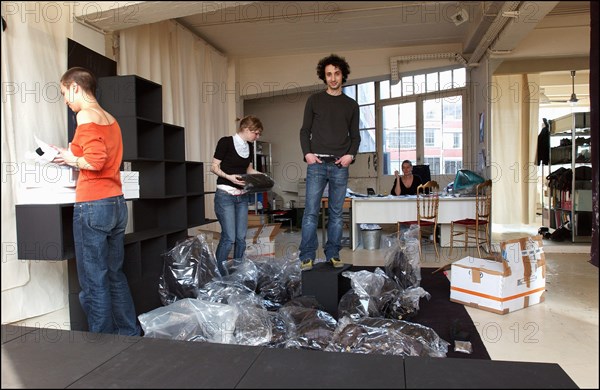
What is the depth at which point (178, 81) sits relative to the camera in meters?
5.56

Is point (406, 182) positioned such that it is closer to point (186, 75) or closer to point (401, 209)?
point (401, 209)

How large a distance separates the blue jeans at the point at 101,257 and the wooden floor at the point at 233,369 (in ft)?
1.30

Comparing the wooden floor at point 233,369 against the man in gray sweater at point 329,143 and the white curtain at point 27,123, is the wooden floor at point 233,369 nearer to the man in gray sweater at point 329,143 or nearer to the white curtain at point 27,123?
the white curtain at point 27,123

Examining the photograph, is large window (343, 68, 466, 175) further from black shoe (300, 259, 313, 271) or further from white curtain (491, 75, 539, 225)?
black shoe (300, 259, 313, 271)

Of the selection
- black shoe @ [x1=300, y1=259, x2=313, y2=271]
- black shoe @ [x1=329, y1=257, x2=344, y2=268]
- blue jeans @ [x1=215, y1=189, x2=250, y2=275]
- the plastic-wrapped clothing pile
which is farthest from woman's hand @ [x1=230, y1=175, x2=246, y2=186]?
black shoe @ [x1=329, y1=257, x2=344, y2=268]

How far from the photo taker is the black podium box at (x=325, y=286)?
298 centimetres

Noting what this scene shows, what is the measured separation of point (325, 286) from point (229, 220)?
104 cm

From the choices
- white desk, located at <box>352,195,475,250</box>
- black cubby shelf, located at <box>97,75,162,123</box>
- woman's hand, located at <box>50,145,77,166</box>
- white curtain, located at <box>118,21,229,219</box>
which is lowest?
white desk, located at <box>352,195,475,250</box>

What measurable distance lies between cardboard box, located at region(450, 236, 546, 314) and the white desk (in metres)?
2.27

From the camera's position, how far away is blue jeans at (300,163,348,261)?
10.3 ft

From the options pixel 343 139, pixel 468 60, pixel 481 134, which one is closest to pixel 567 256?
pixel 481 134

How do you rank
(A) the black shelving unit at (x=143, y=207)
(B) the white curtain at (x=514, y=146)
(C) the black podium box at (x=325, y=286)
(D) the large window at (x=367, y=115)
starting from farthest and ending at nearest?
(D) the large window at (x=367, y=115), (B) the white curtain at (x=514, y=146), (C) the black podium box at (x=325, y=286), (A) the black shelving unit at (x=143, y=207)

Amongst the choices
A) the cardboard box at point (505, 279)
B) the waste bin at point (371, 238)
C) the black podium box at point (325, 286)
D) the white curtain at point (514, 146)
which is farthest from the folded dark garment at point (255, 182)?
the white curtain at point (514, 146)

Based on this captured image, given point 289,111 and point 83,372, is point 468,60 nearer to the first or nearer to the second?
point 289,111
